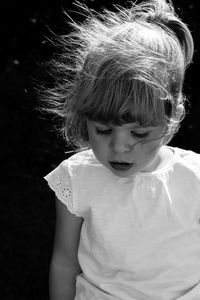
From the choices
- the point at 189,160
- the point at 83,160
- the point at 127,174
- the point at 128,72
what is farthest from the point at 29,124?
the point at 128,72

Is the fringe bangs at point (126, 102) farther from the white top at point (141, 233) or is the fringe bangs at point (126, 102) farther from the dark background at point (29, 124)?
the dark background at point (29, 124)

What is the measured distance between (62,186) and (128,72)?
0.50 metres

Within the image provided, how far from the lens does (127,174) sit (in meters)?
1.96

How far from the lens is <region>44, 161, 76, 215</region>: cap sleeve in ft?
6.84

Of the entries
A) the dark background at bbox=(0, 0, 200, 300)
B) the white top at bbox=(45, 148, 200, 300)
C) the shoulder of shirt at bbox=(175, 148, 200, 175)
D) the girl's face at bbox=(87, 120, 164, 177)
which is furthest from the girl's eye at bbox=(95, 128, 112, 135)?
the dark background at bbox=(0, 0, 200, 300)

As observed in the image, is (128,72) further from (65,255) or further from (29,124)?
(29,124)

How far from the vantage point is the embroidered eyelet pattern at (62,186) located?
209 centimetres

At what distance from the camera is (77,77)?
200 cm

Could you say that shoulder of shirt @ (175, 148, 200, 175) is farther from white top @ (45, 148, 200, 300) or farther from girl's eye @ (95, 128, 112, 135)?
girl's eye @ (95, 128, 112, 135)

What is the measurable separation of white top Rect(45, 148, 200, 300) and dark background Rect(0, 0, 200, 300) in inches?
60.3

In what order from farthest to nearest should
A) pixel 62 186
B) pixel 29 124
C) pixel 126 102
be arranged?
pixel 29 124 < pixel 62 186 < pixel 126 102

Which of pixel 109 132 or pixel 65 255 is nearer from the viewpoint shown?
pixel 109 132

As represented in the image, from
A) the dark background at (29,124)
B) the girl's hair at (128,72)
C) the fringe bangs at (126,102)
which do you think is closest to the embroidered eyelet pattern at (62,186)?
the girl's hair at (128,72)

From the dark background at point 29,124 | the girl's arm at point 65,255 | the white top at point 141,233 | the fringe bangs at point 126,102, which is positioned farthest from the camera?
the dark background at point 29,124
